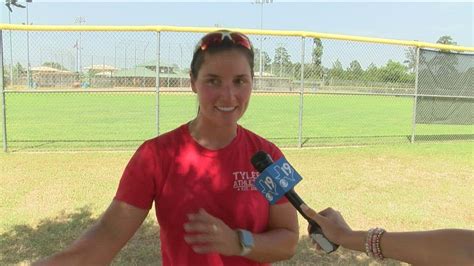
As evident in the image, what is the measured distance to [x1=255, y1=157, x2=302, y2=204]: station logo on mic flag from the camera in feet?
5.72

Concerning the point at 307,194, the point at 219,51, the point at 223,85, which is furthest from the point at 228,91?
the point at 307,194

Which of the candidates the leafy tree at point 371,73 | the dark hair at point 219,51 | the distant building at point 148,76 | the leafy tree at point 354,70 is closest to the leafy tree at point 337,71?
the leafy tree at point 354,70

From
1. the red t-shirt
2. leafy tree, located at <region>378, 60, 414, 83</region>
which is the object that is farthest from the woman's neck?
leafy tree, located at <region>378, 60, 414, 83</region>

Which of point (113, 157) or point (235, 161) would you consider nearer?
point (235, 161)

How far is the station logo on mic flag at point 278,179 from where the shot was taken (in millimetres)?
1744

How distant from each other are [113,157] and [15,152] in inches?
80.0

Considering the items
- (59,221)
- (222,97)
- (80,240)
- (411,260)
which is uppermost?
(222,97)

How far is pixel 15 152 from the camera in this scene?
10.1 meters

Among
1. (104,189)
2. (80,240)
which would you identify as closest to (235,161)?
(80,240)

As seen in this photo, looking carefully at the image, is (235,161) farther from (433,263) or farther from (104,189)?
(104,189)

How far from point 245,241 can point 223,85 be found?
594mm

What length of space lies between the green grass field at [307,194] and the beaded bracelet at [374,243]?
324cm

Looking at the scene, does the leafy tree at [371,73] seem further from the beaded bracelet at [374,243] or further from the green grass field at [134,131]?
the beaded bracelet at [374,243]

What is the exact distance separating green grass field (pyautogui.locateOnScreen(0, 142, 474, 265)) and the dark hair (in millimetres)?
3020
